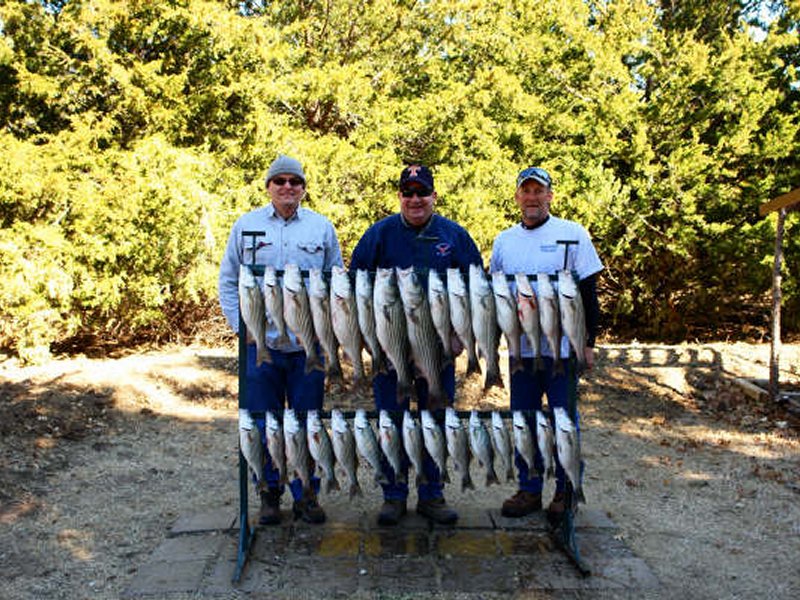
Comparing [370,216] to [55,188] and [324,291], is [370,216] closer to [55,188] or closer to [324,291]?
[55,188]

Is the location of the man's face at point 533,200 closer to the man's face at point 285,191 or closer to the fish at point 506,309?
the fish at point 506,309

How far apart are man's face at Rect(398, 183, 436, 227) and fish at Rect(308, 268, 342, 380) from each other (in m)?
0.85

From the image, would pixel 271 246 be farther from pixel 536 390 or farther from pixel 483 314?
pixel 536 390

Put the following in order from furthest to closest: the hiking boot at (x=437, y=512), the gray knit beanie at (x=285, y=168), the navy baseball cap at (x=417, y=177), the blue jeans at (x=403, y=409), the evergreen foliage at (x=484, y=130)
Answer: the evergreen foliage at (x=484, y=130) < the hiking boot at (x=437, y=512) < the gray knit beanie at (x=285, y=168) < the navy baseball cap at (x=417, y=177) < the blue jeans at (x=403, y=409)

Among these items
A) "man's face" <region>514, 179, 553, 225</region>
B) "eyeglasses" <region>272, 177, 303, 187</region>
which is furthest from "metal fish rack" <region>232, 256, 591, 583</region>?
"man's face" <region>514, 179, 553, 225</region>

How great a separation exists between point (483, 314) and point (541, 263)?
85cm

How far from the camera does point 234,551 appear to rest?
163 inches

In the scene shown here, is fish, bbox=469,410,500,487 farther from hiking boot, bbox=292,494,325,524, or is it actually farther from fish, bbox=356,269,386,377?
hiking boot, bbox=292,494,325,524

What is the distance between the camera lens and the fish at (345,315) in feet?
11.8

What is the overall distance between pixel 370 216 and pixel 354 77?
2.89 metres

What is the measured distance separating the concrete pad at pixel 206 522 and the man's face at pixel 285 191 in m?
1.99

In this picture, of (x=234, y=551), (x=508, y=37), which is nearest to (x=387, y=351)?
(x=234, y=551)

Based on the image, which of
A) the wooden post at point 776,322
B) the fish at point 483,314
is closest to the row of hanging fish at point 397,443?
the fish at point 483,314

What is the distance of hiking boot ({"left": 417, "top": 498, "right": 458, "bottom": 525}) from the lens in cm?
437
